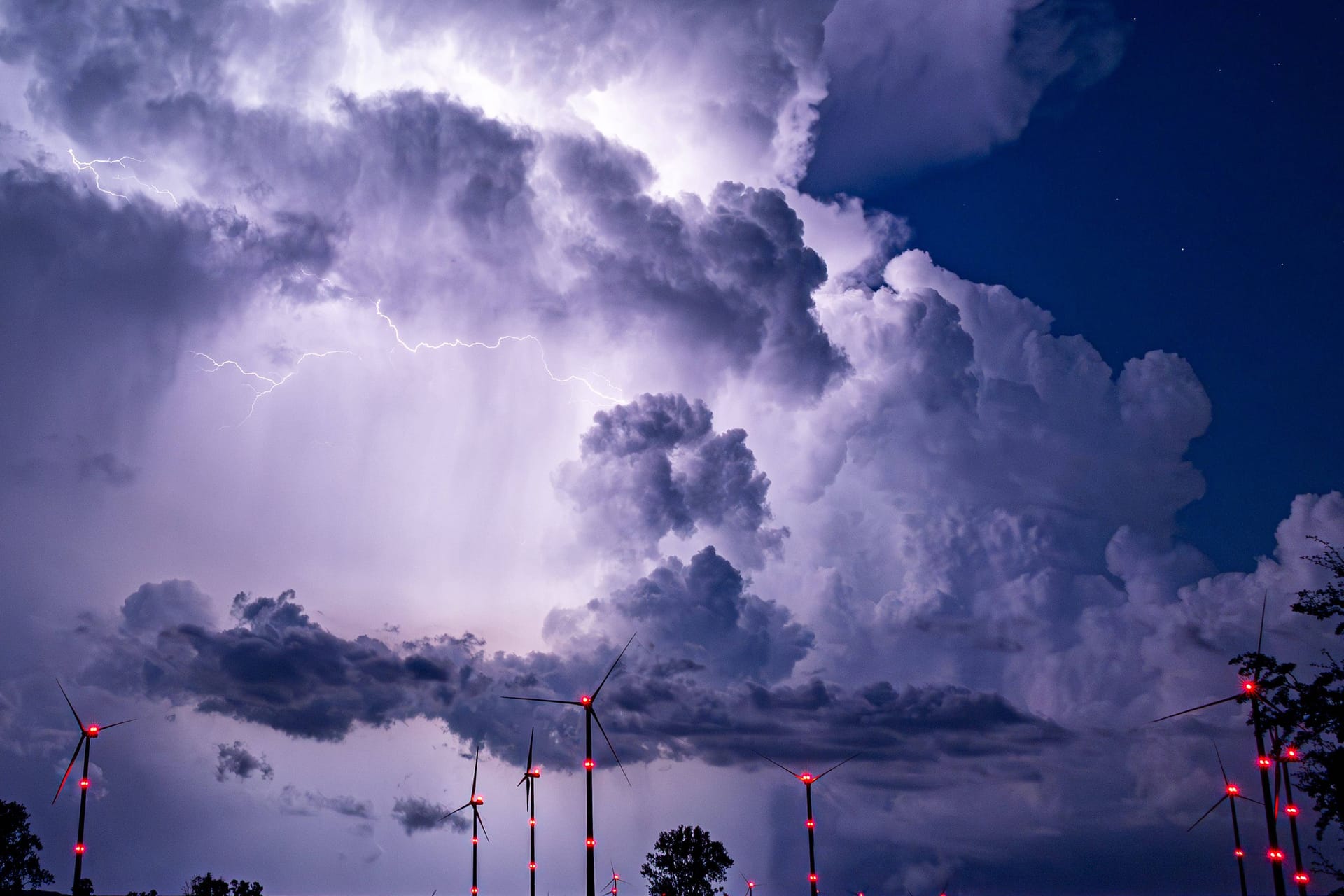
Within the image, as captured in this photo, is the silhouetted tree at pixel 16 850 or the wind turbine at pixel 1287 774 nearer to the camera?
the wind turbine at pixel 1287 774

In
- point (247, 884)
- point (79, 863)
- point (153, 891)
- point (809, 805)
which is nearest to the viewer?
point (79, 863)

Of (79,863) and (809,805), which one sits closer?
(79,863)

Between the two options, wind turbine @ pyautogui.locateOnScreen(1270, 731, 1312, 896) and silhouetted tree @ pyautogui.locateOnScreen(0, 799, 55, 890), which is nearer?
wind turbine @ pyautogui.locateOnScreen(1270, 731, 1312, 896)

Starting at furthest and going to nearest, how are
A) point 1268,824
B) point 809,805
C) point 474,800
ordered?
point 474,800 < point 809,805 < point 1268,824

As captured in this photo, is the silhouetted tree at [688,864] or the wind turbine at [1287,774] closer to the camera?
the wind turbine at [1287,774]

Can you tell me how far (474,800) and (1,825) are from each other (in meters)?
49.4

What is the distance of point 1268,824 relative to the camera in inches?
1993

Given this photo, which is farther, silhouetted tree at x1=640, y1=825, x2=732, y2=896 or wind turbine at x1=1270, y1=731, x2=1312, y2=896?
silhouetted tree at x1=640, y1=825, x2=732, y2=896

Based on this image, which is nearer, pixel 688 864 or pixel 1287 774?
pixel 1287 774

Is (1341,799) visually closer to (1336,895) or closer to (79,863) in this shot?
(1336,895)

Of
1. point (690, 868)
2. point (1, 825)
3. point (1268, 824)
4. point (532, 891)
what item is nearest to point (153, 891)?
point (1, 825)

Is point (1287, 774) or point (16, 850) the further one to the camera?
point (16, 850)

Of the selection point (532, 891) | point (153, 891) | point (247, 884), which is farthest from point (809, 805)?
point (153, 891)

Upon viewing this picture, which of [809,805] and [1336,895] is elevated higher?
[809,805]
